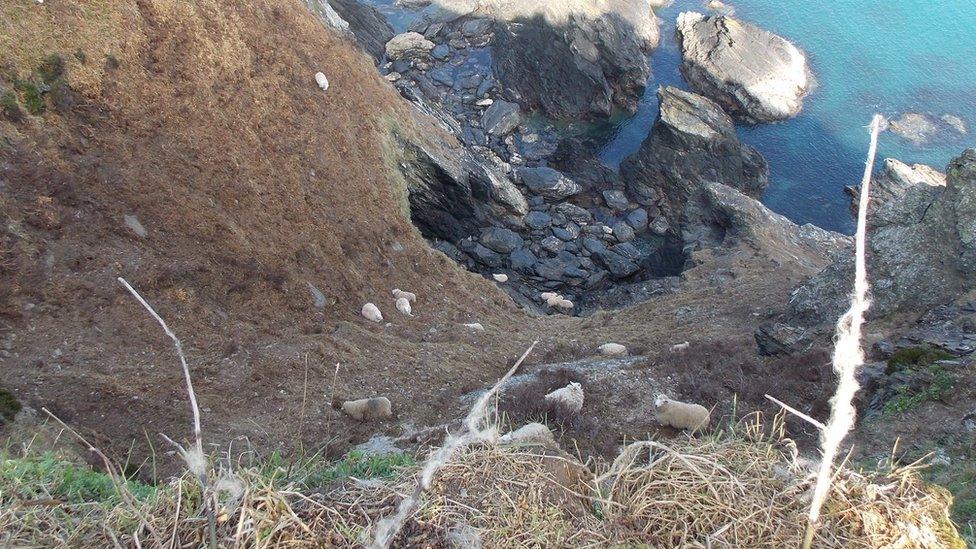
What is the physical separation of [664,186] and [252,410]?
2816 cm

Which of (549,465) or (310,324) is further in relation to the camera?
(310,324)

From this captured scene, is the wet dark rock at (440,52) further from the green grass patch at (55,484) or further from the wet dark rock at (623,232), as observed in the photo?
the green grass patch at (55,484)

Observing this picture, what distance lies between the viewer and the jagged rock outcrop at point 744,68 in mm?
42562

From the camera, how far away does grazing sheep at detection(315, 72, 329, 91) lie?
23578mm

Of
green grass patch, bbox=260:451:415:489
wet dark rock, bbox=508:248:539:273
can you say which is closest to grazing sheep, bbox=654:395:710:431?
green grass patch, bbox=260:451:415:489

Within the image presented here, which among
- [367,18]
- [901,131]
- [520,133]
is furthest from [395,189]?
[901,131]

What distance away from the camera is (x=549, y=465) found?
532cm

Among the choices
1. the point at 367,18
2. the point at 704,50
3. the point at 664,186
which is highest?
the point at 704,50

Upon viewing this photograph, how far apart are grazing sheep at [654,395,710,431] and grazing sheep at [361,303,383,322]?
31.9 feet

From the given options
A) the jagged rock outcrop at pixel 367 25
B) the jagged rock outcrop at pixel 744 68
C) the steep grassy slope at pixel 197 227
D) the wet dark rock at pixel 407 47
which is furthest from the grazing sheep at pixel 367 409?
the jagged rock outcrop at pixel 744 68

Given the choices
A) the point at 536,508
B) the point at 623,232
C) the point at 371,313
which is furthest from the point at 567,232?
the point at 536,508

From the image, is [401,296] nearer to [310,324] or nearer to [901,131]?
[310,324]

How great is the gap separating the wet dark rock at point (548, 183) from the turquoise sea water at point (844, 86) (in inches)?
234

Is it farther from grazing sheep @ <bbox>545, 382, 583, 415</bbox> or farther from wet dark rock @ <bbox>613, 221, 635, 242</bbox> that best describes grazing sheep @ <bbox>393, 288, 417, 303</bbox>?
wet dark rock @ <bbox>613, 221, 635, 242</bbox>
